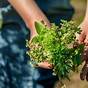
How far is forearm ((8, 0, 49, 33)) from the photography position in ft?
7.57

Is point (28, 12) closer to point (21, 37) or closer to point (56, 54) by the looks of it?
point (21, 37)

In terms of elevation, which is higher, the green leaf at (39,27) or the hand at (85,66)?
the green leaf at (39,27)

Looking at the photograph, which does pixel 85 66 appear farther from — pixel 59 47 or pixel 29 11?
pixel 29 11

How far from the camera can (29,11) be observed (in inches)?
91.7

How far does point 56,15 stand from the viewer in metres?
2.42

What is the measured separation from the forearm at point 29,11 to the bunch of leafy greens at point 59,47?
417 millimetres

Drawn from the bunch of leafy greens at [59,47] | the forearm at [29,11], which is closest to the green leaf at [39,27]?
the bunch of leafy greens at [59,47]

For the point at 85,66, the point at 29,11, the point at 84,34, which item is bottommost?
the point at 85,66

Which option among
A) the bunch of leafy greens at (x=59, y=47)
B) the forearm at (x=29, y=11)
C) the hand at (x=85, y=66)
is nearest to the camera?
the bunch of leafy greens at (x=59, y=47)

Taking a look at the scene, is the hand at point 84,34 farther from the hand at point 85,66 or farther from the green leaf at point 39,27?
the green leaf at point 39,27

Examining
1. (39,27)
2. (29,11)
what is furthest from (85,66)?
(29,11)

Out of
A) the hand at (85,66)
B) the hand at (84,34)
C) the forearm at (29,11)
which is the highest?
the forearm at (29,11)

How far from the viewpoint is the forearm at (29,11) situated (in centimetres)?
231

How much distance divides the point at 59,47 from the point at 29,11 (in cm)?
51
